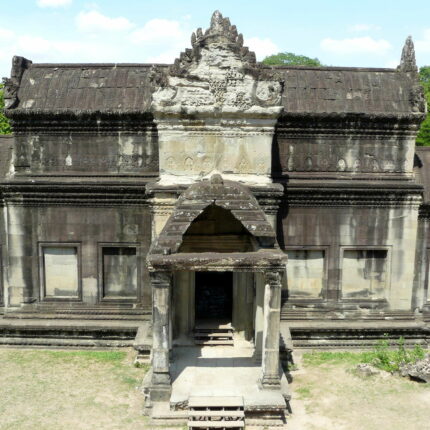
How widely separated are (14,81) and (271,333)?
1041 cm

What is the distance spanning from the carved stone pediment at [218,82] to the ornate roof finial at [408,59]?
504 centimetres

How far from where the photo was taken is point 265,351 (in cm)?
1141

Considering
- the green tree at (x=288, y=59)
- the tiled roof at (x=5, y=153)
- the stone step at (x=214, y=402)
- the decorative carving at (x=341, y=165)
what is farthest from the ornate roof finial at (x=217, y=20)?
the green tree at (x=288, y=59)

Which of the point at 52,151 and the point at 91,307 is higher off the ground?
the point at 52,151

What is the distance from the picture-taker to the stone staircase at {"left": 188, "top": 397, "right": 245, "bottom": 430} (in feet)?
34.5

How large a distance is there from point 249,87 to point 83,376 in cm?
868

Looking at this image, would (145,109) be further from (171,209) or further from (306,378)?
(306,378)

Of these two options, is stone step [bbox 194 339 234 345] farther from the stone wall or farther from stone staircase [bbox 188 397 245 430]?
stone staircase [bbox 188 397 245 430]

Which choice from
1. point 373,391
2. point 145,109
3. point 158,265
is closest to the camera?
point 158,265

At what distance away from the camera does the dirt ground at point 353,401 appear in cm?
1110

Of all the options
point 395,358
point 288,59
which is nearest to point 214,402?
point 395,358

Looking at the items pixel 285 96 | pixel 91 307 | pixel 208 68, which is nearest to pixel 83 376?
pixel 91 307

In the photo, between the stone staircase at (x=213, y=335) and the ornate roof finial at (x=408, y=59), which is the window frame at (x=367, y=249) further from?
the ornate roof finial at (x=408, y=59)

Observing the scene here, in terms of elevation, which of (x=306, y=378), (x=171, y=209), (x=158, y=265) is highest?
(x=171, y=209)
